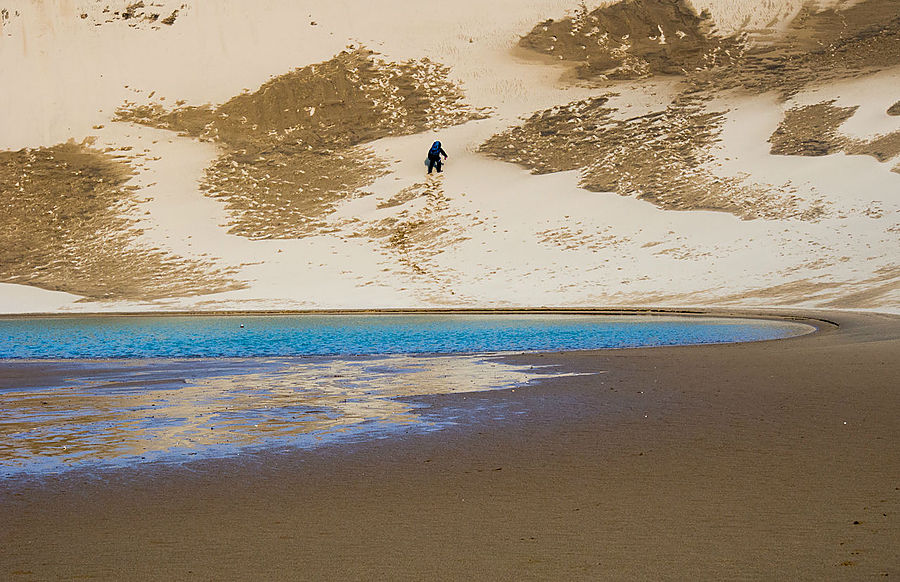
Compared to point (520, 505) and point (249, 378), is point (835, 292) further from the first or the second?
point (520, 505)

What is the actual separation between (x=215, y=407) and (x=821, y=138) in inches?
1829

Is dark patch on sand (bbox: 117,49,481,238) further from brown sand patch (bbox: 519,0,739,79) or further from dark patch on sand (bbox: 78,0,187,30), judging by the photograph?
dark patch on sand (bbox: 78,0,187,30)

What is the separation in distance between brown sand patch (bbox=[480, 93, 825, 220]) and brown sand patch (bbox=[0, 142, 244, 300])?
64.7ft

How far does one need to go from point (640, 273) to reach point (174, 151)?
34.0m

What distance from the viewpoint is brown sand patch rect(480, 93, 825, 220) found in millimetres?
46344

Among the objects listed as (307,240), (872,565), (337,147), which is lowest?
(872,565)

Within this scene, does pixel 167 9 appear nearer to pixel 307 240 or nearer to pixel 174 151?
pixel 174 151

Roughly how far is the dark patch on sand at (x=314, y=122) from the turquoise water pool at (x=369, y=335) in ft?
88.5

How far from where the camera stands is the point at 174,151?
62969 mm

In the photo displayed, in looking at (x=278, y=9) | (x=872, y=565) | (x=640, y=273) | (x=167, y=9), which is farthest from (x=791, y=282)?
(x=167, y=9)

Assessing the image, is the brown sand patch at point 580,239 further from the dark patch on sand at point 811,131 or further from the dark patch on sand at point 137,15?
the dark patch on sand at point 137,15

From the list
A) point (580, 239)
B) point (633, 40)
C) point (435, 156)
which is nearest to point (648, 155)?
point (580, 239)

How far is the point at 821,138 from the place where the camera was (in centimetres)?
5078

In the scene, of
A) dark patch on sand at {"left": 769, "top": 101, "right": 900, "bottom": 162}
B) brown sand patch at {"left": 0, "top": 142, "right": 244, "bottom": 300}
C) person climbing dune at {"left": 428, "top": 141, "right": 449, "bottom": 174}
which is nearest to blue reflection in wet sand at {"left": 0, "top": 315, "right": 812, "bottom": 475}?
brown sand patch at {"left": 0, "top": 142, "right": 244, "bottom": 300}
